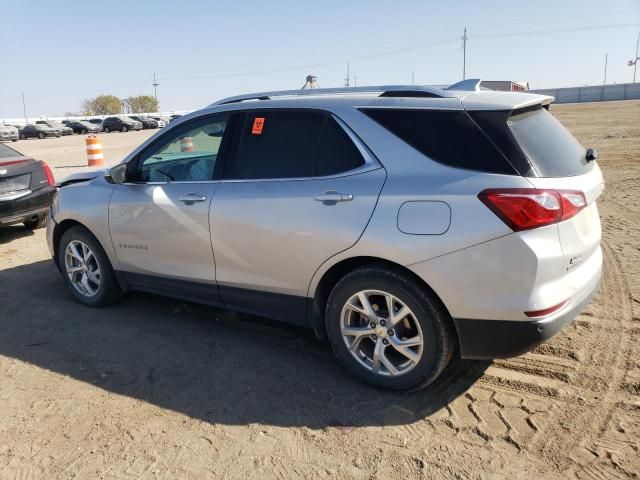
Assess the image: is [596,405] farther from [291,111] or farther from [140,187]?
[140,187]

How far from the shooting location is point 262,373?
3633 millimetres

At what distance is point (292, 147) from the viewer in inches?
143

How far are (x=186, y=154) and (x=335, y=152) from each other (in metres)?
1.68

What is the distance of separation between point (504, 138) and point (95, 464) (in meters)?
2.82

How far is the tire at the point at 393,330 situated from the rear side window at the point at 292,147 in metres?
0.74

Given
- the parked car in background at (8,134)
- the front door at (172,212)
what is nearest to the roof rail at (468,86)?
the front door at (172,212)

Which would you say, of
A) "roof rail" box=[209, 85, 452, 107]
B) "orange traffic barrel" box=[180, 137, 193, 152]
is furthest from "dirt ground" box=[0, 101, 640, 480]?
"roof rail" box=[209, 85, 452, 107]

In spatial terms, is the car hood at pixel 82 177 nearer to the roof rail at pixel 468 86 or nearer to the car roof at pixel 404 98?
the car roof at pixel 404 98

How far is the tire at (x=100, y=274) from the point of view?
4762mm

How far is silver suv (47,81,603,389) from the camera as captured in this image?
2.83m


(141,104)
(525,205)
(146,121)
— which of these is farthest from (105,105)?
(525,205)

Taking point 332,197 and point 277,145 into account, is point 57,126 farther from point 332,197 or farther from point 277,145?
point 332,197

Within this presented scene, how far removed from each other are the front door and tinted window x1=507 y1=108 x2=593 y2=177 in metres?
2.13

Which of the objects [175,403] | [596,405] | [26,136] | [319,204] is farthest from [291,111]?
[26,136]
